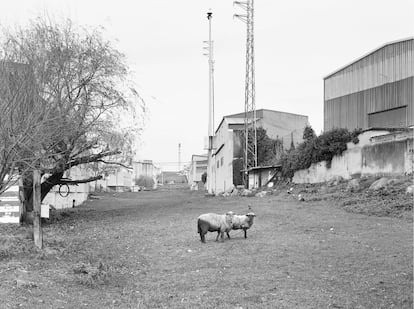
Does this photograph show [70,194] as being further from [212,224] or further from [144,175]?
[144,175]

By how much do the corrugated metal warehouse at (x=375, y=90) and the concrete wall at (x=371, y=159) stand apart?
16.1ft

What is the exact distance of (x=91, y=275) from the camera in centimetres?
873

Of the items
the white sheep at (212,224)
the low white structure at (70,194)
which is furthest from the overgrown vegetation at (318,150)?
the white sheep at (212,224)

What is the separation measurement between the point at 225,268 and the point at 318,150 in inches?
785

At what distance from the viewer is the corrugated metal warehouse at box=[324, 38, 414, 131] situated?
2852cm

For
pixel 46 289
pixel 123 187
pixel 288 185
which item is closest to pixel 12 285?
pixel 46 289

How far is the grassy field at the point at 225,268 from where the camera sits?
284 inches

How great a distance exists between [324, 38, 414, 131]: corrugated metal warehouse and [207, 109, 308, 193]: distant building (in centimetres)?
1057

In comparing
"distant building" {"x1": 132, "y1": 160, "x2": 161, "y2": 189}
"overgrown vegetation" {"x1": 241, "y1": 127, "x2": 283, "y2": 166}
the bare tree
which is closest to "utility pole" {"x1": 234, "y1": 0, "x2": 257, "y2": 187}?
"overgrown vegetation" {"x1": 241, "y1": 127, "x2": 283, "y2": 166}

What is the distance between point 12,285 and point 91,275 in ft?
5.09

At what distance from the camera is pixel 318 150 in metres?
28.4

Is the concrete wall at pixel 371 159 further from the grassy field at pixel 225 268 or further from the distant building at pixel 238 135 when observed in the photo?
the distant building at pixel 238 135

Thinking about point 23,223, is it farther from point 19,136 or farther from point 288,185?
point 288,185

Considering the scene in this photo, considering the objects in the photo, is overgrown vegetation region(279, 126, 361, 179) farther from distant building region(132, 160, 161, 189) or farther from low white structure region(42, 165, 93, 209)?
distant building region(132, 160, 161, 189)
